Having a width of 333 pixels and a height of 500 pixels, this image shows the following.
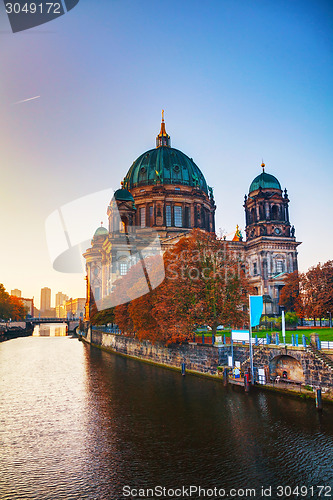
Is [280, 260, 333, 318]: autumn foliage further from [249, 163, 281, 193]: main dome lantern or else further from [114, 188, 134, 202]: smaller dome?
[114, 188, 134, 202]: smaller dome

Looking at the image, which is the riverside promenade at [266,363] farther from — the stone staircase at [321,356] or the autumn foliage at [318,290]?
the autumn foliage at [318,290]

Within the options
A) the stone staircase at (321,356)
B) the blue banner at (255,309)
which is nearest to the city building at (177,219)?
the blue banner at (255,309)

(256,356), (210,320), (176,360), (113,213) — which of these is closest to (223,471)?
(256,356)

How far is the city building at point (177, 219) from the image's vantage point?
91.1 meters

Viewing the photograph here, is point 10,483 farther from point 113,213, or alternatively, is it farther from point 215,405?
point 113,213

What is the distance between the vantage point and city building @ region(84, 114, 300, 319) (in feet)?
299

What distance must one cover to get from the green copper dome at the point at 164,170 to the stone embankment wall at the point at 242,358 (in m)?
61.5

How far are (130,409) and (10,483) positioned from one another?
40.4 ft

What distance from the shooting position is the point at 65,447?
21.1 meters

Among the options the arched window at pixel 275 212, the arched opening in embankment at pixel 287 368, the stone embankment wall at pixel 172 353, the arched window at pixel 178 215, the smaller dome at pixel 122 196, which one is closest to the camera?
the arched opening in embankment at pixel 287 368

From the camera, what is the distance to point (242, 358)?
35844mm

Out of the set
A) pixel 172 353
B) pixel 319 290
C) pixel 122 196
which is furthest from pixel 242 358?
pixel 122 196

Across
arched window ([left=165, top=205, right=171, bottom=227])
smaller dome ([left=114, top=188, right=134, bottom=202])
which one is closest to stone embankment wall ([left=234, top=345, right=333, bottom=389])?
smaller dome ([left=114, top=188, right=134, bottom=202])

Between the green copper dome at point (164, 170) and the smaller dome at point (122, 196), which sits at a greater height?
the green copper dome at point (164, 170)
